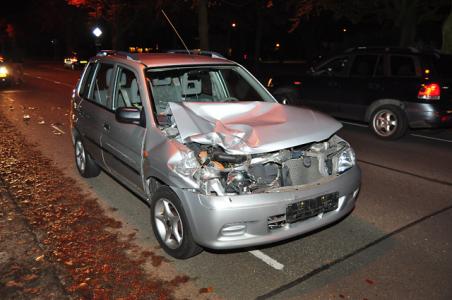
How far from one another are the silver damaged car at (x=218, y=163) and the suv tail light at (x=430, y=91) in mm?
4571

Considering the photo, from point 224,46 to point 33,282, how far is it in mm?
49564

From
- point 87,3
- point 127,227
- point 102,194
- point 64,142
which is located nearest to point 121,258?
point 127,227

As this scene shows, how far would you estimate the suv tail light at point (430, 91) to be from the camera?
822 centimetres

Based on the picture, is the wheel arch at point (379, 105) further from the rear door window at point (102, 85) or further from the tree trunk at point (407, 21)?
the tree trunk at point (407, 21)

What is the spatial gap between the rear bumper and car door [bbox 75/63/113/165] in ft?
20.3

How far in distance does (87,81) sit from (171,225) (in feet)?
9.69

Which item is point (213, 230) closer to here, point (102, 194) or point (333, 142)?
point (333, 142)

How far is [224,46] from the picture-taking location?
168 ft

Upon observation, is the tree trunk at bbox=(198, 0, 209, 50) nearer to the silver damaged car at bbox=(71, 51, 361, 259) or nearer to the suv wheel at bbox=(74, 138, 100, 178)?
the suv wheel at bbox=(74, 138, 100, 178)

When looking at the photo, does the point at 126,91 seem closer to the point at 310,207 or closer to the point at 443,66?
the point at 310,207

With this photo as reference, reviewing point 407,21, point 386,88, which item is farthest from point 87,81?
point 407,21

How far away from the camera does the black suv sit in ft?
27.3

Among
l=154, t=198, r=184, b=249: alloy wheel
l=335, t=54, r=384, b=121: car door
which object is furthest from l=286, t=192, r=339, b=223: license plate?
l=335, t=54, r=384, b=121: car door

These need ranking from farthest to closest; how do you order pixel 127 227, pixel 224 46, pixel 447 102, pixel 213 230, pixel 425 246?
pixel 224 46 < pixel 447 102 < pixel 127 227 < pixel 425 246 < pixel 213 230
